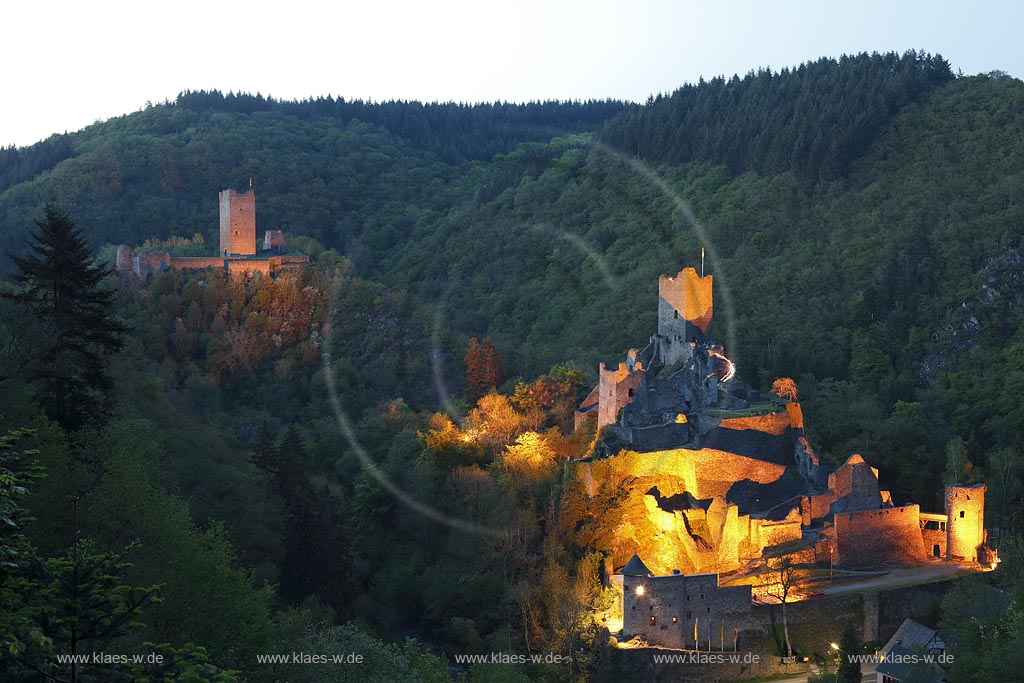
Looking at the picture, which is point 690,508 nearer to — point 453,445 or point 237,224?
point 453,445

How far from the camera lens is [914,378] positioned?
6881 cm

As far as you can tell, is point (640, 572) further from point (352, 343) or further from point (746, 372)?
point (352, 343)

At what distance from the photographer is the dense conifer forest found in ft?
98.0

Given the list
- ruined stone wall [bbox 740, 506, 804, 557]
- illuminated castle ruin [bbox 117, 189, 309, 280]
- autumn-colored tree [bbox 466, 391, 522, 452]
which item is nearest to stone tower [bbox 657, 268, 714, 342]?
autumn-colored tree [bbox 466, 391, 522, 452]

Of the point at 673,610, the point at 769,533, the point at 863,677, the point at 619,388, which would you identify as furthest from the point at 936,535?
the point at 619,388

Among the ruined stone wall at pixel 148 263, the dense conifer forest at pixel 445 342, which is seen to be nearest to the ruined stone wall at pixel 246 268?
the dense conifer forest at pixel 445 342

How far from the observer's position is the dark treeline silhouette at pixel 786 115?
91812mm

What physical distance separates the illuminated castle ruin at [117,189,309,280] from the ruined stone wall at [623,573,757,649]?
41.2 metres

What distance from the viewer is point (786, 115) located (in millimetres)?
97688

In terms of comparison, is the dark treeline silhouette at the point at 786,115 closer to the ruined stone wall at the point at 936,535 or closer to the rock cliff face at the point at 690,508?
the ruined stone wall at the point at 936,535

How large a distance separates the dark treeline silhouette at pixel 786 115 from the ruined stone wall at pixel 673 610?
177 feet

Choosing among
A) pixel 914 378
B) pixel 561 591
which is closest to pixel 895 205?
pixel 914 378

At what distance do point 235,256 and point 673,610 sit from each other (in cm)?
4579

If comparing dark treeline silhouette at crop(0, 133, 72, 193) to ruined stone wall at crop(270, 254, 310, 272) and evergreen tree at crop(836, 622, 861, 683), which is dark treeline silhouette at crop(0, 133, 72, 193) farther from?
evergreen tree at crop(836, 622, 861, 683)
